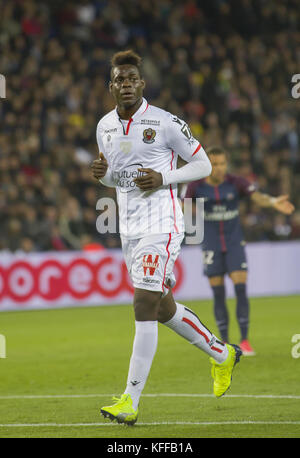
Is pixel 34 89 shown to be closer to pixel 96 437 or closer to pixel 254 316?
pixel 254 316

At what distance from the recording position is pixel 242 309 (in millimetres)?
10672

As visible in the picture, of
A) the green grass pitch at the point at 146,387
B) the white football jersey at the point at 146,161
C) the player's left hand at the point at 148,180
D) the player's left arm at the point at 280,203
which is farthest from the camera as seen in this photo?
the player's left arm at the point at 280,203

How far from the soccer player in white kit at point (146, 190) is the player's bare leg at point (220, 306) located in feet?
11.5

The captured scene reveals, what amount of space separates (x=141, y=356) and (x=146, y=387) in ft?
6.03

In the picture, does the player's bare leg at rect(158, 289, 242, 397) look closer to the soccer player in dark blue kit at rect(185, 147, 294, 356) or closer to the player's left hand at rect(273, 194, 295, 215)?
the player's left hand at rect(273, 194, 295, 215)

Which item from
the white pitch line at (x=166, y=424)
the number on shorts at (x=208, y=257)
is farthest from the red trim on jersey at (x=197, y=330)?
the number on shorts at (x=208, y=257)

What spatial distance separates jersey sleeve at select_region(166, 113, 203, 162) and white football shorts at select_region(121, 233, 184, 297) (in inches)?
24.4

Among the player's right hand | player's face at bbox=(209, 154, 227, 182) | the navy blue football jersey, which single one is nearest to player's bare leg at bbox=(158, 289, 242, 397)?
the player's right hand

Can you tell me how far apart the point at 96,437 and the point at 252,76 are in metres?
17.6

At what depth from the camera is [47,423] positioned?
6.73m

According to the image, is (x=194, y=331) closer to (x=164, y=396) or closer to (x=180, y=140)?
(x=164, y=396)

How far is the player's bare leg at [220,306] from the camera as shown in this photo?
34.9ft

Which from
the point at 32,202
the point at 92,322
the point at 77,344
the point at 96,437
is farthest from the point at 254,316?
the point at 96,437

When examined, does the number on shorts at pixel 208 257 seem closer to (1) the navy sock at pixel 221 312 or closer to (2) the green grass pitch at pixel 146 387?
(1) the navy sock at pixel 221 312
